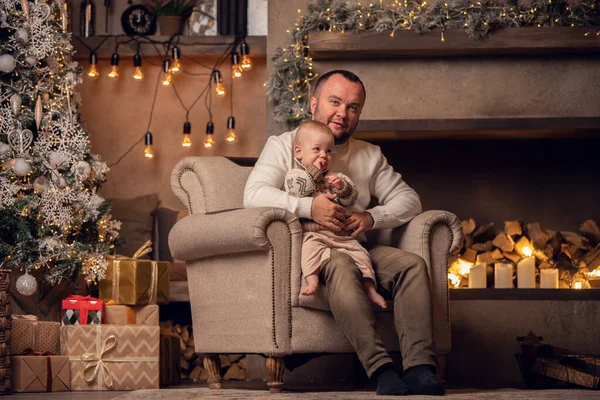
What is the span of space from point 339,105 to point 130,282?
53.7 inches

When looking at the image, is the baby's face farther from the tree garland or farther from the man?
the tree garland

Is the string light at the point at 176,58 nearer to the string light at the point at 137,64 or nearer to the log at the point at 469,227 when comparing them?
the string light at the point at 137,64

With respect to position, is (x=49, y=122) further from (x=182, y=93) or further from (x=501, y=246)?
(x=501, y=246)

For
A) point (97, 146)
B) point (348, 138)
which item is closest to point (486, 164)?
point (348, 138)

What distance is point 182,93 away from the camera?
631cm

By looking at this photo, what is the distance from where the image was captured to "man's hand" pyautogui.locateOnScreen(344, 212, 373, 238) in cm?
352

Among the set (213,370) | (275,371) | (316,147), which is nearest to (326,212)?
(316,147)

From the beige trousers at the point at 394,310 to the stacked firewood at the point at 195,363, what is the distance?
2.14 meters

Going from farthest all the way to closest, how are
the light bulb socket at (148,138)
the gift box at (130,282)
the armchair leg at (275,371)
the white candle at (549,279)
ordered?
the light bulb socket at (148,138) → the white candle at (549,279) → the gift box at (130,282) → the armchair leg at (275,371)

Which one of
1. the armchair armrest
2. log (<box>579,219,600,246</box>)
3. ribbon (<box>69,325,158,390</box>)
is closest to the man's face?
the armchair armrest

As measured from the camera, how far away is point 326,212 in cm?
341

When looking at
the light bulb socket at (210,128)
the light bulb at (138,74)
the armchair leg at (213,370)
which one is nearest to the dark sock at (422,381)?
the armchair leg at (213,370)

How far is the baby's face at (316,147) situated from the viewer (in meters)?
3.49

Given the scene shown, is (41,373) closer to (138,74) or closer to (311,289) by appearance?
(311,289)
